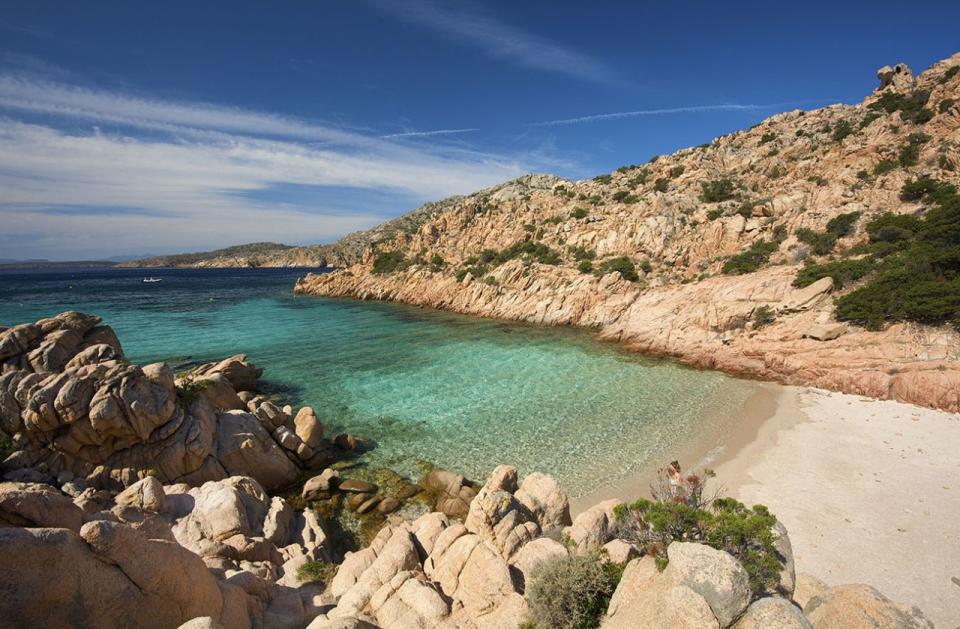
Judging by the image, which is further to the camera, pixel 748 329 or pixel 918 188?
pixel 918 188

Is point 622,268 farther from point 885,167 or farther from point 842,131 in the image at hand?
point 842,131

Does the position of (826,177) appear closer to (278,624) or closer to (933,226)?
(933,226)

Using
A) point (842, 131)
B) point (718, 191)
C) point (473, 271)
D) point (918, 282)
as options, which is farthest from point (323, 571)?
point (842, 131)

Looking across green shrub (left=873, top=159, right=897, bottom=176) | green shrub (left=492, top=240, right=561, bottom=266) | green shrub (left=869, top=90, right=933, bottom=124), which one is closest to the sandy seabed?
green shrub (left=873, top=159, right=897, bottom=176)

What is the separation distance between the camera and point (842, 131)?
49250 millimetres

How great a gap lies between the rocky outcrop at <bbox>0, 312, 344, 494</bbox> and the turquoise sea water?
3.82 metres

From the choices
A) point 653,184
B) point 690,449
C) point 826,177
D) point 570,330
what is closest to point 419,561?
point 690,449

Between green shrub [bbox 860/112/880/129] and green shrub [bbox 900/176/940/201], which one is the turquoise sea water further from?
green shrub [bbox 860/112/880/129]

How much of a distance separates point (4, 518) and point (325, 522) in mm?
7808

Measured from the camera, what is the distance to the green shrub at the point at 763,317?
2800 cm

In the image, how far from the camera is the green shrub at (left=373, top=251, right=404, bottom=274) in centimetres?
6932

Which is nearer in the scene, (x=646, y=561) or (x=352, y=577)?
(x=646, y=561)

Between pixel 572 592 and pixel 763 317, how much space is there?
2845cm

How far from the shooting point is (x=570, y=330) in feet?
129
